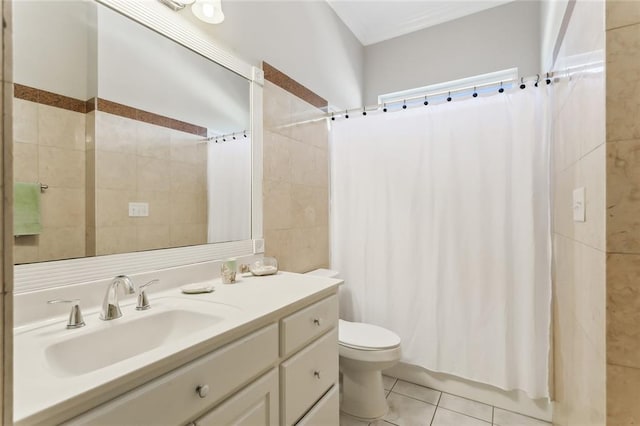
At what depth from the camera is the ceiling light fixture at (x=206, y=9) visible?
129 cm

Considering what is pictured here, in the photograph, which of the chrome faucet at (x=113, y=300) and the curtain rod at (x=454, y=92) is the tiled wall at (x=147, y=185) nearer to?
the chrome faucet at (x=113, y=300)

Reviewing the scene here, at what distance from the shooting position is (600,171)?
0.83m

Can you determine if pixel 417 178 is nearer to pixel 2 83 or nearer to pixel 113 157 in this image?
pixel 113 157

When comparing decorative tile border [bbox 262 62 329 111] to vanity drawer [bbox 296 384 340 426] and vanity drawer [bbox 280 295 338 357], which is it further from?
vanity drawer [bbox 296 384 340 426]

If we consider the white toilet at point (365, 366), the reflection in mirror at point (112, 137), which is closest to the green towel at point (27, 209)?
the reflection in mirror at point (112, 137)

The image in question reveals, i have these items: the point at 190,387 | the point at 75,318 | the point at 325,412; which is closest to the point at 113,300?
the point at 75,318

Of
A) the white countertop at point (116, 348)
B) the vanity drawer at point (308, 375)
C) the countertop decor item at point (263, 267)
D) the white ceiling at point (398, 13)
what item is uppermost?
the white ceiling at point (398, 13)

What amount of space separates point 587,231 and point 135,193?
1605 mm

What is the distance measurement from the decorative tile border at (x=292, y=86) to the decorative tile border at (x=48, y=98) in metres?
0.99

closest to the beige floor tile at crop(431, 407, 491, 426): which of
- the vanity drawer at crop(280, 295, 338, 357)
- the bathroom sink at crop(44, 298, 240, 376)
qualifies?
the vanity drawer at crop(280, 295, 338, 357)

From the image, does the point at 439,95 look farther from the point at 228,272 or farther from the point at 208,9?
the point at 228,272

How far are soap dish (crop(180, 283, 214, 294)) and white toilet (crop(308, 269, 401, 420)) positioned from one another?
0.86 m

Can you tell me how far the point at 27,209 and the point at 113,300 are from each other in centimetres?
36

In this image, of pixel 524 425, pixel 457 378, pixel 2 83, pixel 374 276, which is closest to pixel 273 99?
pixel 374 276
